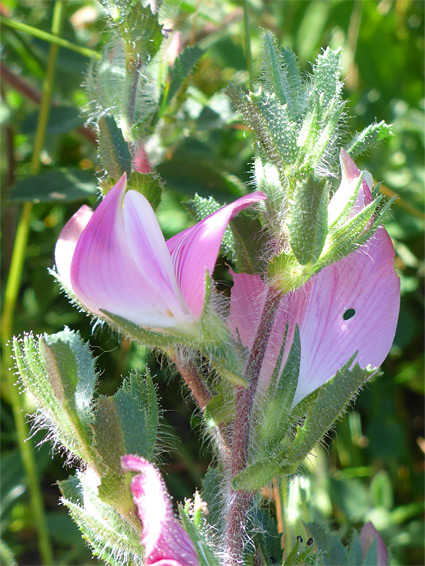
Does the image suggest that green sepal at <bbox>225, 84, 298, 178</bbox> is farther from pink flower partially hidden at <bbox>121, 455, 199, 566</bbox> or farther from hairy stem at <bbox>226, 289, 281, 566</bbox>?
pink flower partially hidden at <bbox>121, 455, 199, 566</bbox>

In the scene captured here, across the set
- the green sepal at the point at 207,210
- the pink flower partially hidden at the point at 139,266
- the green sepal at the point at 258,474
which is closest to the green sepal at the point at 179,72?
the green sepal at the point at 207,210

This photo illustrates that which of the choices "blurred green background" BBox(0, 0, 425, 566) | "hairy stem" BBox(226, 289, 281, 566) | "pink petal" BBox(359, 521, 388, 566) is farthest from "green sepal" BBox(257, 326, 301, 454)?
"blurred green background" BBox(0, 0, 425, 566)

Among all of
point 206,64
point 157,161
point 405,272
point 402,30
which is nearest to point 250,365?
point 157,161

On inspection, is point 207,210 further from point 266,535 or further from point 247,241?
point 266,535

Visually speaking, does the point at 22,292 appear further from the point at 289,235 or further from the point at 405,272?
the point at 289,235

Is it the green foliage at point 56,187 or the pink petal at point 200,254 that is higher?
the green foliage at point 56,187

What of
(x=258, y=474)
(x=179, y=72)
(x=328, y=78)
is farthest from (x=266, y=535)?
(x=179, y=72)

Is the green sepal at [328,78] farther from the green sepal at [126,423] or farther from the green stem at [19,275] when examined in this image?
the green stem at [19,275]
